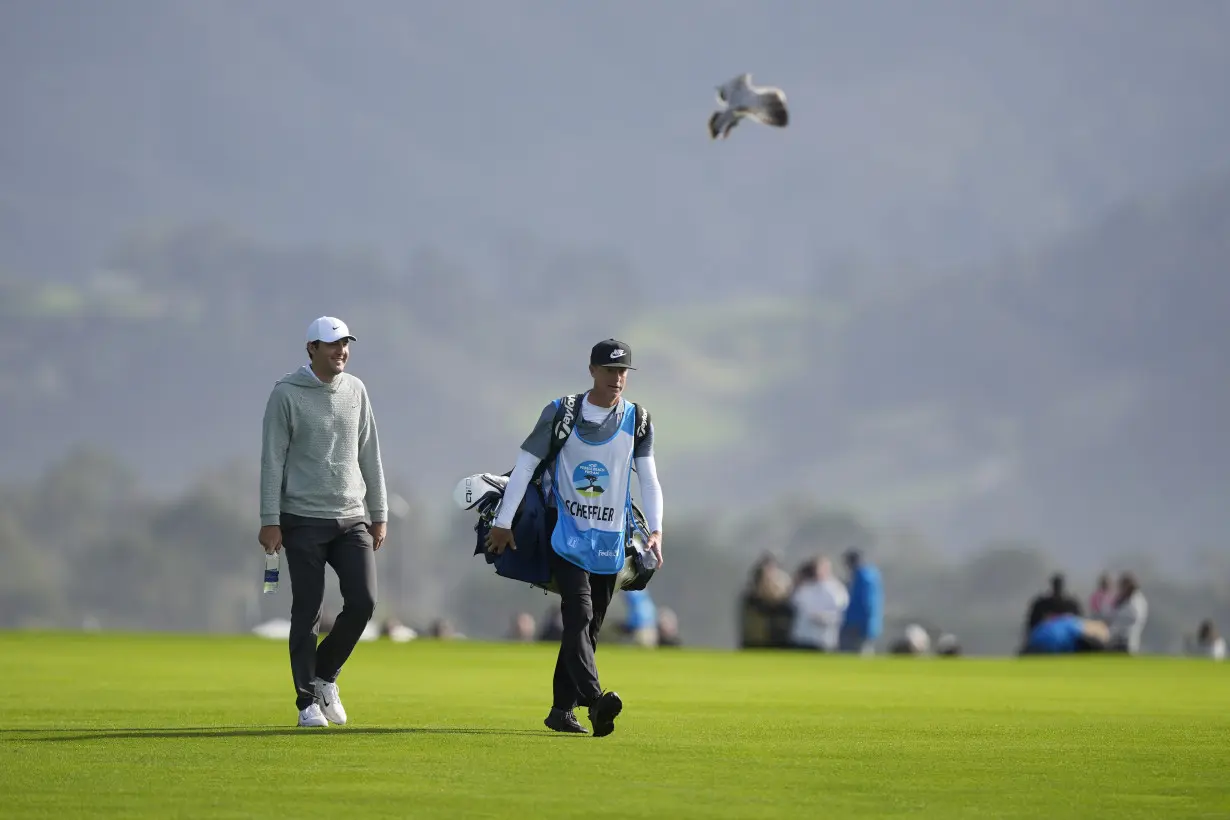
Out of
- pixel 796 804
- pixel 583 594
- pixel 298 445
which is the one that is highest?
pixel 298 445

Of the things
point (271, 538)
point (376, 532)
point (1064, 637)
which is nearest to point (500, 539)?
point (376, 532)

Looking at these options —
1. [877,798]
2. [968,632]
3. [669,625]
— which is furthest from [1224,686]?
[968,632]

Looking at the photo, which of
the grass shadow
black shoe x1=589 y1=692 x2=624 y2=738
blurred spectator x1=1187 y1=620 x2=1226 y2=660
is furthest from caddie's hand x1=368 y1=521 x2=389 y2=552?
blurred spectator x1=1187 y1=620 x2=1226 y2=660

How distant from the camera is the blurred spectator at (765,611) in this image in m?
34.9

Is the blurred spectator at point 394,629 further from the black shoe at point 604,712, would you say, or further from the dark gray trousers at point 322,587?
the black shoe at point 604,712

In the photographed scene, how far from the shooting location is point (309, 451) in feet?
42.2

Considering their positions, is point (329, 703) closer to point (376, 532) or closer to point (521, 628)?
point (376, 532)

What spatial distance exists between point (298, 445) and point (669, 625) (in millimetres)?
28493

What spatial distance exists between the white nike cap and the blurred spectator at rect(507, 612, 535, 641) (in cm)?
3304

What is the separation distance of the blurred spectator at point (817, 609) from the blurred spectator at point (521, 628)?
11841mm

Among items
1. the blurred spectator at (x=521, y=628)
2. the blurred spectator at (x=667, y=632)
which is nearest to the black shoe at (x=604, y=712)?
the blurred spectator at (x=667, y=632)

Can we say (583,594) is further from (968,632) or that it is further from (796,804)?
(968,632)

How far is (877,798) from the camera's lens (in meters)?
9.09

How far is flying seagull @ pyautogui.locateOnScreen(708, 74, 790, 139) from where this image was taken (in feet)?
65.8
